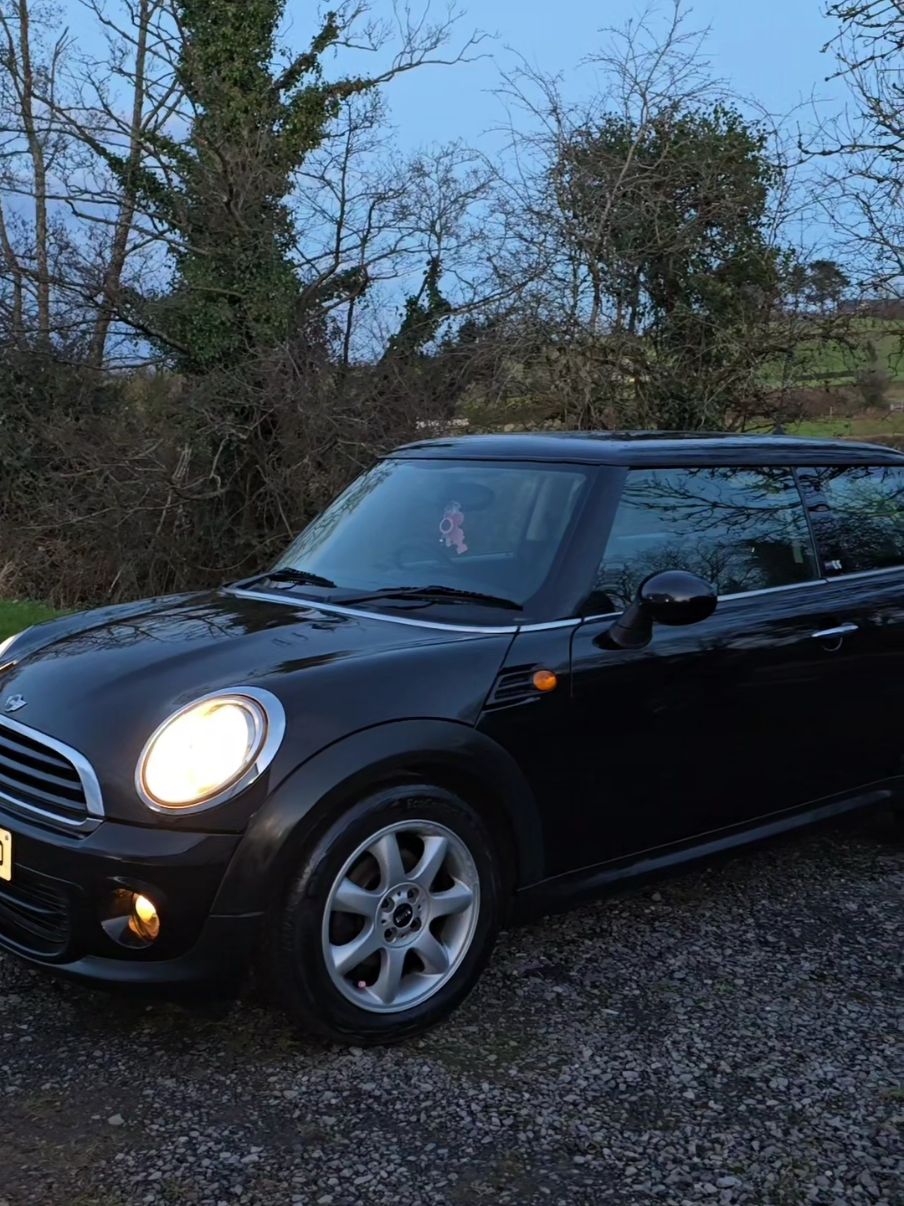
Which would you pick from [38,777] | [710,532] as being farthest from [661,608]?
[38,777]

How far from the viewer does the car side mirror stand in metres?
3.62

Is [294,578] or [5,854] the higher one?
→ [294,578]

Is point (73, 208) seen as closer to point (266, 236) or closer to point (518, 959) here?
point (266, 236)

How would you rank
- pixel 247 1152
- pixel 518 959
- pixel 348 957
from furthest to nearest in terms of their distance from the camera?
pixel 518 959 < pixel 348 957 < pixel 247 1152

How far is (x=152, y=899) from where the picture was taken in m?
3.00

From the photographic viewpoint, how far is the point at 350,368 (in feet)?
45.4

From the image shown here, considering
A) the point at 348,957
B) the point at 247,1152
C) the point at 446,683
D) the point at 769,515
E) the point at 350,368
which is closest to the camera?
the point at 247,1152

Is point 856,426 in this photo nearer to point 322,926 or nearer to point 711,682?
point 711,682

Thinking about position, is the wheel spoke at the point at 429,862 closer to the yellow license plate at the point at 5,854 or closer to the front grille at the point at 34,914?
the front grille at the point at 34,914

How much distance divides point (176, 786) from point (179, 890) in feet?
0.86

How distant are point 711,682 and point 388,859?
4.37 feet

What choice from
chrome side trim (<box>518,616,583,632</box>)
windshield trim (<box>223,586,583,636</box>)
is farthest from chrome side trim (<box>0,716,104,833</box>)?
chrome side trim (<box>518,616,583,632</box>)

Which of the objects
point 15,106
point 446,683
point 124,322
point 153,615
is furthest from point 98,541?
point 446,683

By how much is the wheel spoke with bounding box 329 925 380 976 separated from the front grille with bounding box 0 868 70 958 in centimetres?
70
